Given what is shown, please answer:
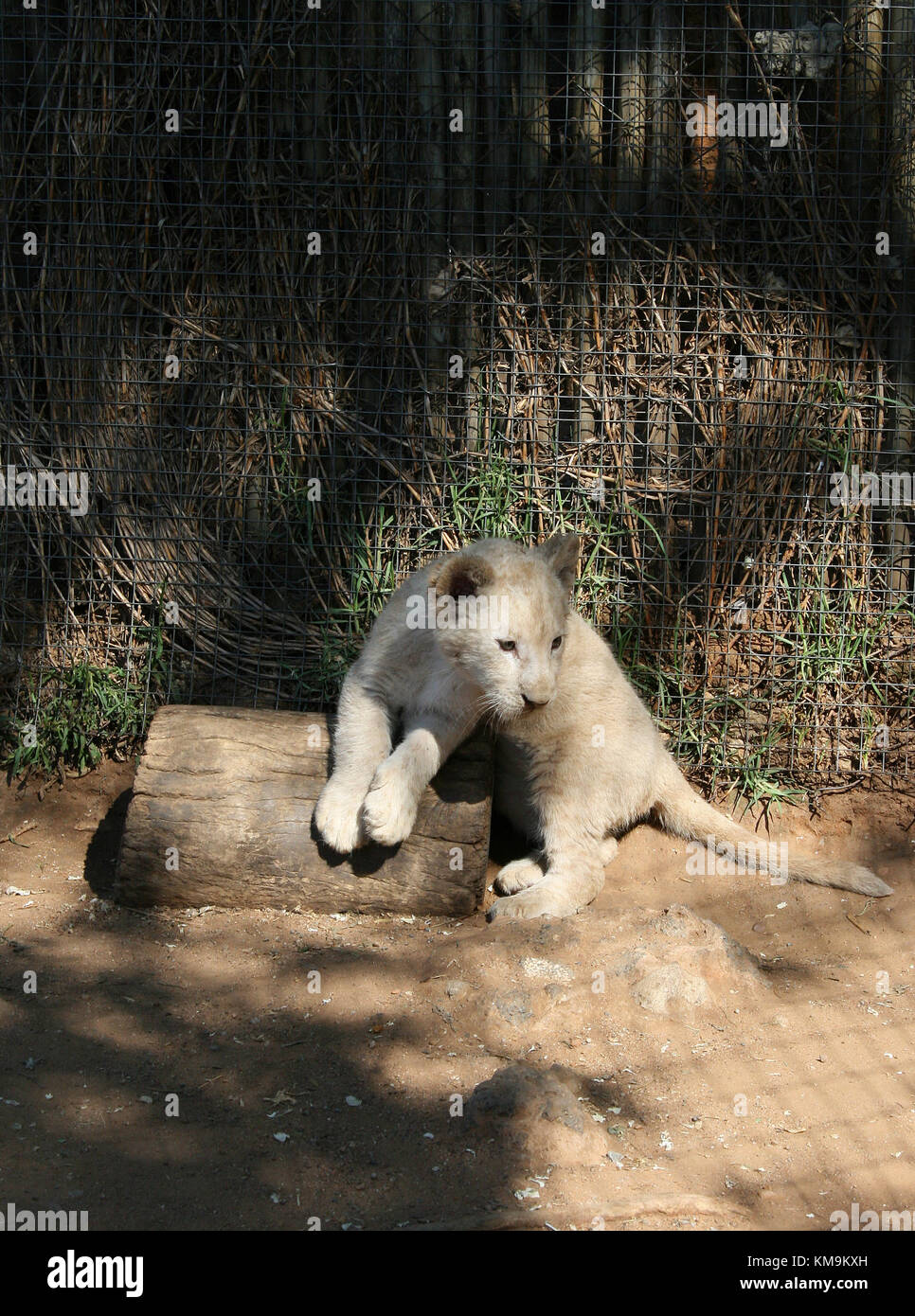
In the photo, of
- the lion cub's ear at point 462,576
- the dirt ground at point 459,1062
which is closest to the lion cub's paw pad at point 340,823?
the dirt ground at point 459,1062

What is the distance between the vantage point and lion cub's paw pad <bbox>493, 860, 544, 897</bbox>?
16.9 ft

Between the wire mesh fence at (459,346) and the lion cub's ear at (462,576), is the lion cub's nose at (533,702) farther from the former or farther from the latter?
the wire mesh fence at (459,346)

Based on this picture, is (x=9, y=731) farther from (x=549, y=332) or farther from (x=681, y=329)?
(x=681, y=329)

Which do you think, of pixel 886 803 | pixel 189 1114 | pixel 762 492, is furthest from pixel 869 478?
pixel 189 1114

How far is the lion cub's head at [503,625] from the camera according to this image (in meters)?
4.44

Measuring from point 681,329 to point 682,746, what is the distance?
2.14 meters

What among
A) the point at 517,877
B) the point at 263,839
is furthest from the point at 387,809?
the point at 517,877

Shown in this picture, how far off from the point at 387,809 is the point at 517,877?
0.96 meters

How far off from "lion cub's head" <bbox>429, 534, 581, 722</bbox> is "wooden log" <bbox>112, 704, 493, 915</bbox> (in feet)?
1.90

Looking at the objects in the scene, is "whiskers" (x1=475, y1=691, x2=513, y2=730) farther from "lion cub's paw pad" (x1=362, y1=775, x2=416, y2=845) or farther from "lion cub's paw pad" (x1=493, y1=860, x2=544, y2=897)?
"lion cub's paw pad" (x1=493, y1=860, x2=544, y2=897)

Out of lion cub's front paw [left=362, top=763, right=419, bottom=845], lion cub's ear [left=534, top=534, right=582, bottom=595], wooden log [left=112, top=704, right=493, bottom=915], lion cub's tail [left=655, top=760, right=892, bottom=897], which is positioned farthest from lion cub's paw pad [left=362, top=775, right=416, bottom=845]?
lion cub's tail [left=655, top=760, right=892, bottom=897]

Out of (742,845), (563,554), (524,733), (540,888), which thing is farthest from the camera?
(742,845)

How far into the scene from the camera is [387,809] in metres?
4.49

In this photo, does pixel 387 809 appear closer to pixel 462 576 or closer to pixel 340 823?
pixel 340 823
